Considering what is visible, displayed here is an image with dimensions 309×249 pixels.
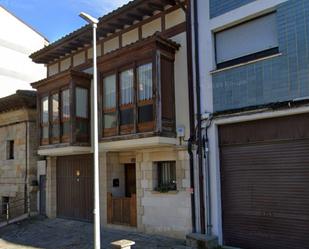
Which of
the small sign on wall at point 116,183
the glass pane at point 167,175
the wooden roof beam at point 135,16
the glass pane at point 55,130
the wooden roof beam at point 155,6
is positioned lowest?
the small sign on wall at point 116,183

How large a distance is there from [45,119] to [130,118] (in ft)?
15.8

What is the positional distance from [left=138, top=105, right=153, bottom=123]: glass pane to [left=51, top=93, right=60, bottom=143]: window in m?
4.17

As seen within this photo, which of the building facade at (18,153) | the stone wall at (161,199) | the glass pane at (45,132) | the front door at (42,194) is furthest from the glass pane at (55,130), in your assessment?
the building facade at (18,153)

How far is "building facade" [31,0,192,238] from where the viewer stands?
11.1 meters

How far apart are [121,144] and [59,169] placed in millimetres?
5412

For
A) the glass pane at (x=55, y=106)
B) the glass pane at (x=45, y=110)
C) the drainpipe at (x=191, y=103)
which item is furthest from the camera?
the glass pane at (x=45, y=110)

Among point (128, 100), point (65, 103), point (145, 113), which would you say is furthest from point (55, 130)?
point (145, 113)

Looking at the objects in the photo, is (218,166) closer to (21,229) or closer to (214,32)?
(214,32)

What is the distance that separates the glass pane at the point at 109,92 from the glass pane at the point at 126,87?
0.43 metres

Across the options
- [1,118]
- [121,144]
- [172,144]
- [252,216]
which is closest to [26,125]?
[1,118]

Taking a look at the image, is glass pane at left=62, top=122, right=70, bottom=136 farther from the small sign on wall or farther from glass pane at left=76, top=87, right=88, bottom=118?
the small sign on wall

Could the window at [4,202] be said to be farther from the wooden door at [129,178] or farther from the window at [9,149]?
the wooden door at [129,178]

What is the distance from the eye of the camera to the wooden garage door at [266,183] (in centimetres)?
877

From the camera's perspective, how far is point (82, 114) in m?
13.8
